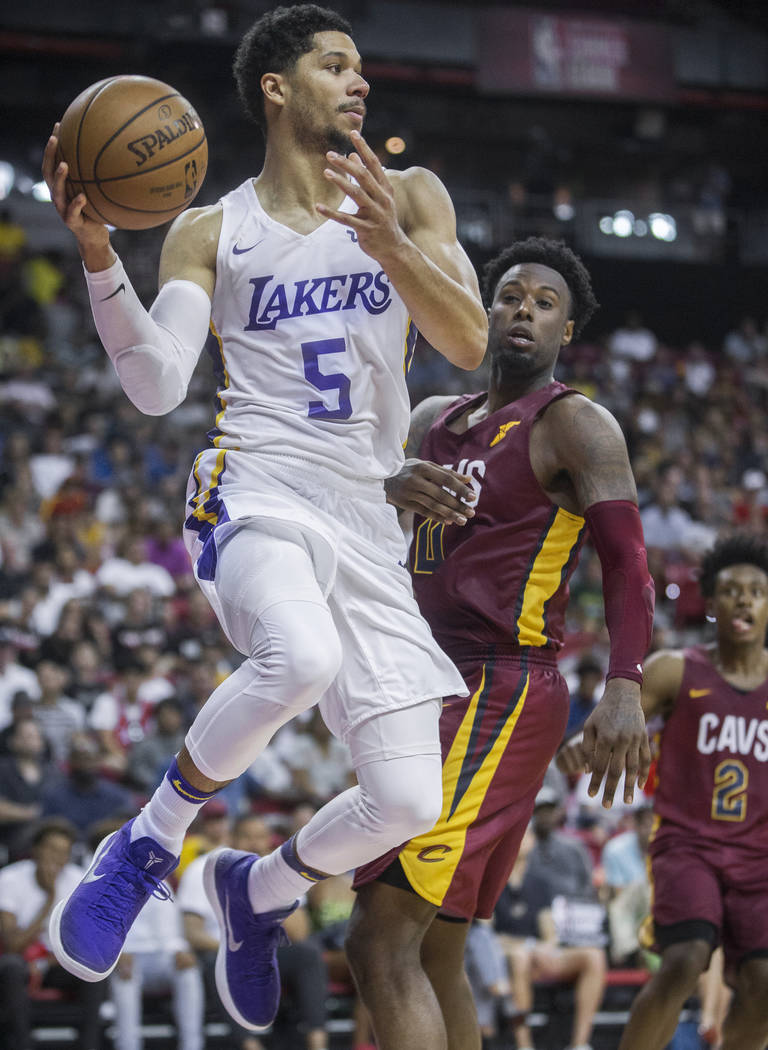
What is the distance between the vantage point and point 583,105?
2084cm

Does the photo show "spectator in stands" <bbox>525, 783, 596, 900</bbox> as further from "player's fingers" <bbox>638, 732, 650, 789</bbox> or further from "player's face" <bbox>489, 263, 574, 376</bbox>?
"player's fingers" <bbox>638, 732, 650, 789</bbox>

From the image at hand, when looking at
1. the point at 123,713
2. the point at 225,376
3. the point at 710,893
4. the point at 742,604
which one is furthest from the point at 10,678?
the point at 225,376

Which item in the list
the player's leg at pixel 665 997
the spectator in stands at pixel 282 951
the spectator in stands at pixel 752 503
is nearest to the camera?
the player's leg at pixel 665 997

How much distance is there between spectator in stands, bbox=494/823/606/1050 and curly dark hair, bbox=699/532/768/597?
126 inches

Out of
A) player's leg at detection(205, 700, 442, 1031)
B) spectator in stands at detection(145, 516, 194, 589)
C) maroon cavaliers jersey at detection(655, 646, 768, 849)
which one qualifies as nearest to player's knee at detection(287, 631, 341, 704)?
player's leg at detection(205, 700, 442, 1031)

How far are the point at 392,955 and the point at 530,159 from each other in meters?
18.9

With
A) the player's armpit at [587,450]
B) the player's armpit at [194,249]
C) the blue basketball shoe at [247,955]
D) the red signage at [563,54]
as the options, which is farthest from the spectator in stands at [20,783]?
the red signage at [563,54]

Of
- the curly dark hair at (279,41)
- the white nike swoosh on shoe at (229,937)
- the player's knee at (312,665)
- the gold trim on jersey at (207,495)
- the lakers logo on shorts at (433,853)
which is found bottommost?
the white nike swoosh on shoe at (229,937)

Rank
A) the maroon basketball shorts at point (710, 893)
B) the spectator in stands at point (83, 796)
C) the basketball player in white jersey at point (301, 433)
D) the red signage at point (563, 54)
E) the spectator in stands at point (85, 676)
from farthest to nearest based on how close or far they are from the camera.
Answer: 1. the red signage at point (563, 54)
2. the spectator in stands at point (85, 676)
3. the spectator in stands at point (83, 796)
4. the maroon basketball shorts at point (710, 893)
5. the basketball player in white jersey at point (301, 433)

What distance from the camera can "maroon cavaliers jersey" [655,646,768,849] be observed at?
5.23 meters

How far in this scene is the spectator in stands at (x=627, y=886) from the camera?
28.7 feet

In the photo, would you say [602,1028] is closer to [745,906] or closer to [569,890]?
[569,890]

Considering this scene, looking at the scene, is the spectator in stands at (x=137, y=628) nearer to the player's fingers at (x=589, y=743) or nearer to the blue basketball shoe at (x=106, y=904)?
the blue basketball shoe at (x=106, y=904)

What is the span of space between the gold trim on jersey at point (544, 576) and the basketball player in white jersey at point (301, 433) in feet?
1.42
